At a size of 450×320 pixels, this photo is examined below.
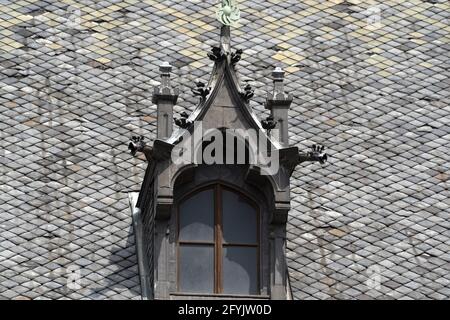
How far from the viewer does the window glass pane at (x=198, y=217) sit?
45.9 m

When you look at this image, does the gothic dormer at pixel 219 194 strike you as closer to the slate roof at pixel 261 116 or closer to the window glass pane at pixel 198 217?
the window glass pane at pixel 198 217

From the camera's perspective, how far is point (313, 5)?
179ft

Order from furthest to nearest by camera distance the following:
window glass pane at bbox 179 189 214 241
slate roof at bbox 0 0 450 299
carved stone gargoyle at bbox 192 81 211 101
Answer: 1. slate roof at bbox 0 0 450 299
2. carved stone gargoyle at bbox 192 81 211 101
3. window glass pane at bbox 179 189 214 241

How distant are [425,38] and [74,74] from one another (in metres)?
7.07

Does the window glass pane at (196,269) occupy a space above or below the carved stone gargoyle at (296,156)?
below

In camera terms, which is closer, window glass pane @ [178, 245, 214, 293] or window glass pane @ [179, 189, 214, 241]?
window glass pane @ [178, 245, 214, 293]

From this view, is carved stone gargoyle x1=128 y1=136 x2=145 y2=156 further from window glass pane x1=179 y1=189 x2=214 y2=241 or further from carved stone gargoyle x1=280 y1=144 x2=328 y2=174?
carved stone gargoyle x1=280 y1=144 x2=328 y2=174

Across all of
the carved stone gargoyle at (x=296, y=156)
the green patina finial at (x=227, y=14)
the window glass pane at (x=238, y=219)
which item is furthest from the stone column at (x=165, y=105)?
the carved stone gargoyle at (x=296, y=156)

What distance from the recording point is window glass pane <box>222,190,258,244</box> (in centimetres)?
4600

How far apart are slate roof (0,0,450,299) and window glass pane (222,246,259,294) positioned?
0.86 meters

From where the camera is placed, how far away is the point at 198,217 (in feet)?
151

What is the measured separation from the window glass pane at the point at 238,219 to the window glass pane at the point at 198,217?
0.23 metres

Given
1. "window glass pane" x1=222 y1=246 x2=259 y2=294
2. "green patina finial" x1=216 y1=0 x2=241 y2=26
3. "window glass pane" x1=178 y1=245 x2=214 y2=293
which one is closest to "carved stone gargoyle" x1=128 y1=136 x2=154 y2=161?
"window glass pane" x1=178 y1=245 x2=214 y2=293
